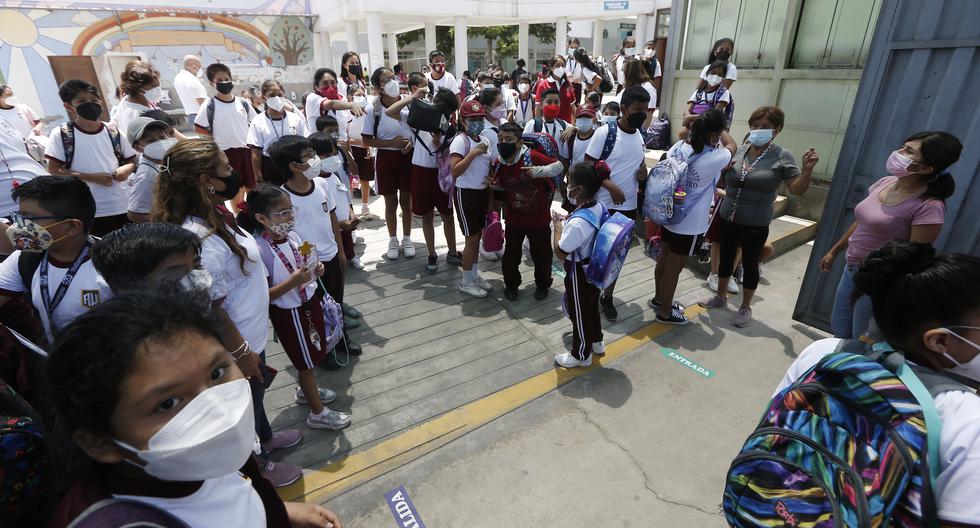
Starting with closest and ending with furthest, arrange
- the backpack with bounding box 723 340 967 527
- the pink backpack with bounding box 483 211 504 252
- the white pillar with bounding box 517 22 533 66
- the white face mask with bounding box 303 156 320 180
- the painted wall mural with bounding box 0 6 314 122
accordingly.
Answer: the backpack with bounding box 723 340 967 527, the white face mask with bounding box 303 156 320 180, the pink backpack with bounding box 483 211 504 252, the painted wall mural with bounding box 0 6 314 122, the white pillar with bounding box 517 22 533 66

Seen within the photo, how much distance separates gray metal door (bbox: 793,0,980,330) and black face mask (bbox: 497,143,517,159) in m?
2.71

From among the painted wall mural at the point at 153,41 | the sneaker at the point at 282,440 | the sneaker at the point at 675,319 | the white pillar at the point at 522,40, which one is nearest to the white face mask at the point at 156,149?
the sneaker at the point at 282,440

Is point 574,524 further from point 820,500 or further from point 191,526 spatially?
point 191,526

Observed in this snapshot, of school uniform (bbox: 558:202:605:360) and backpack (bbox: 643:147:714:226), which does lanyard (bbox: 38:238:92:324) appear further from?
backpack (bbox: 643:147:714:226)

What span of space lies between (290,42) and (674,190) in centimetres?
2606

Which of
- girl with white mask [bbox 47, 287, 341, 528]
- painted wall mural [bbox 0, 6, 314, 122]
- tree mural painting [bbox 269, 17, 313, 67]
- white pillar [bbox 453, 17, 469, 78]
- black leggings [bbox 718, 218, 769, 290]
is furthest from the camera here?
tree mural painting [bbox 269, 17, 313, 67]

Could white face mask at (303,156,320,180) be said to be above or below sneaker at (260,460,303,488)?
above

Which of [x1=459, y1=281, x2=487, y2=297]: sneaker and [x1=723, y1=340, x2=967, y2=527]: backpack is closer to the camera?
[x1=723, y1=340, x2=967, y2=527]: backpack

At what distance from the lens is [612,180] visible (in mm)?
4324

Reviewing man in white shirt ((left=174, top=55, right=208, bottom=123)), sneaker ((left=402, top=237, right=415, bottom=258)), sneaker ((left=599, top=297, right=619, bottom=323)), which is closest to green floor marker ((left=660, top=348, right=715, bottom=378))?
sneaker ((left=599, top=297, right=619, bottom=323))

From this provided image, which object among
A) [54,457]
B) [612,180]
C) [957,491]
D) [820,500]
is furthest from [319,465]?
[612,180]

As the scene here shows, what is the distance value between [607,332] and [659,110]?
582 cm

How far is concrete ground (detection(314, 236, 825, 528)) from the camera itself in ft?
8.10

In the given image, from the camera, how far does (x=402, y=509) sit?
248cm
